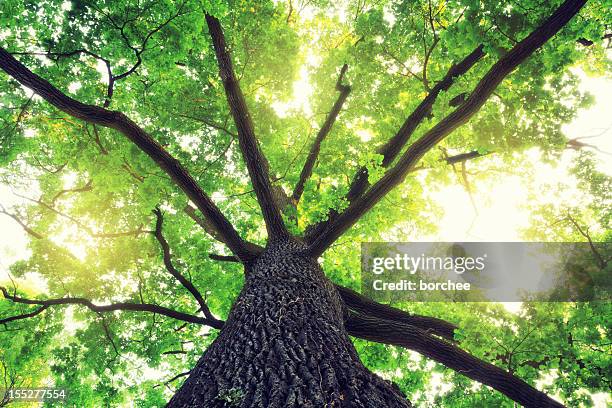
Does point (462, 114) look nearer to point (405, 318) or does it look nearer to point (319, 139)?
point (319, 139)

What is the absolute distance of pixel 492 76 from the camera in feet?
13.2

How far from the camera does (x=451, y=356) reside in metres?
4.90

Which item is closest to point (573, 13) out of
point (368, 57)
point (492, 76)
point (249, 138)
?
point (492, 76)

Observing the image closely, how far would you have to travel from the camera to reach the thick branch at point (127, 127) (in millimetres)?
4074

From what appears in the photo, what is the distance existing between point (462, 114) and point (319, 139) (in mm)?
3526

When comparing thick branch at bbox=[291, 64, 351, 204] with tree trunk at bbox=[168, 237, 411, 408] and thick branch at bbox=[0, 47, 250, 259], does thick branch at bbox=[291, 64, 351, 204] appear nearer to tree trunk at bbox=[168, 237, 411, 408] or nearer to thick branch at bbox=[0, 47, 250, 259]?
thick branch at bbox=[0, 47, 250, 259]

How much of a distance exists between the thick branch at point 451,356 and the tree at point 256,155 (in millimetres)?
25

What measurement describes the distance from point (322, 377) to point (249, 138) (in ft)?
13.8

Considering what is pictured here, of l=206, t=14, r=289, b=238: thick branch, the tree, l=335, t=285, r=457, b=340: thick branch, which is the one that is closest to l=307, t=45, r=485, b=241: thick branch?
the tree

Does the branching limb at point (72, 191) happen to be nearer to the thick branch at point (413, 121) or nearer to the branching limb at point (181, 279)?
the branching limb at point (181, 279)

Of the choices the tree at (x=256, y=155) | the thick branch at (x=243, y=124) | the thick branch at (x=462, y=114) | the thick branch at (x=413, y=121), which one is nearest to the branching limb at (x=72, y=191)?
the tree at (x=256, y=155)

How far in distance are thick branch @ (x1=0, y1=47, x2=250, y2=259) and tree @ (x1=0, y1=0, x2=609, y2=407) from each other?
2 centimetres

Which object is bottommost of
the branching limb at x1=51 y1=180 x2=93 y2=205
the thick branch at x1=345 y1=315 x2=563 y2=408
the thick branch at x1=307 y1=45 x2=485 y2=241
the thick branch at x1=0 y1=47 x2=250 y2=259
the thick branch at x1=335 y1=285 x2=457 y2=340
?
the thick branch at x1=345 y1=315 x2=563 y2=408

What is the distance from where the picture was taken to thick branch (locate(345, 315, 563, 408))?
443 cm
